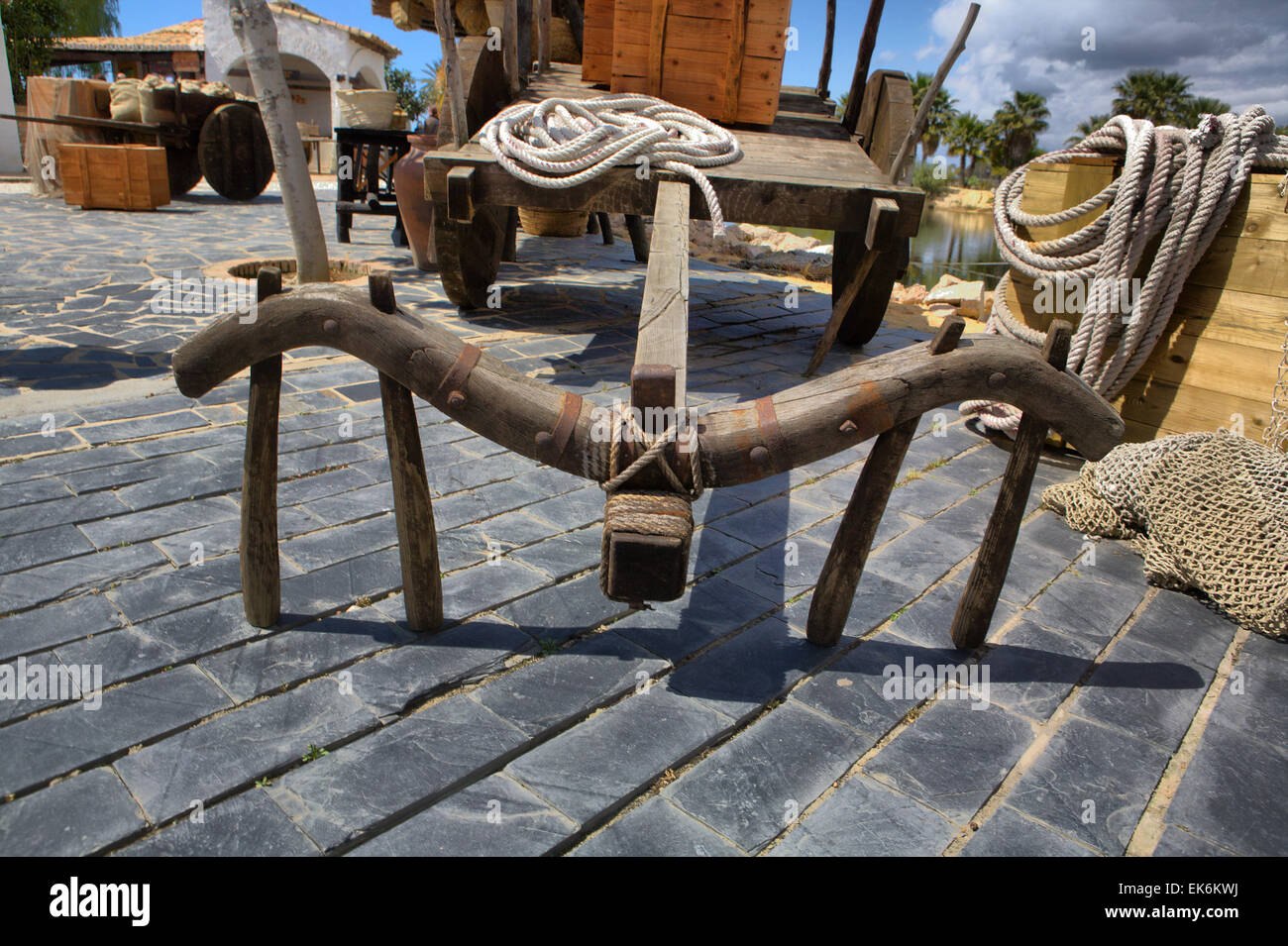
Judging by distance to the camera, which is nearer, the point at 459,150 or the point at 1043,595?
the point at 1043,595

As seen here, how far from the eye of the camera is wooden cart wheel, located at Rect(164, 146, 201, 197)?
41.7ft

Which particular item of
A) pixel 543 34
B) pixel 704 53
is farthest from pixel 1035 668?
pixel 543 34

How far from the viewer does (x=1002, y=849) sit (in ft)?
5.78

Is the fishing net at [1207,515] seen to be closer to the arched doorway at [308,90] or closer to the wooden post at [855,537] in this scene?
the wooden post at [855,537]

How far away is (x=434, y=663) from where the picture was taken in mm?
2246

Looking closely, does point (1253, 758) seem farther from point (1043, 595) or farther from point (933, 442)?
point (933, 442)

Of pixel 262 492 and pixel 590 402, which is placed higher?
pixel 590 402

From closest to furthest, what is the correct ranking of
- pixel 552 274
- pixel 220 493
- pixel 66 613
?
pixel 66 613, pixel 220 493, pixel 552 274

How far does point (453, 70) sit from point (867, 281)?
2.92 m

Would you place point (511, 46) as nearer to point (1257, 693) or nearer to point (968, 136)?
point (1257, 693)

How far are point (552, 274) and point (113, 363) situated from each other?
166 inches

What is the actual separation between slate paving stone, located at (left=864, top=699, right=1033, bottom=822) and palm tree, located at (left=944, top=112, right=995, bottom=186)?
5749 cm
